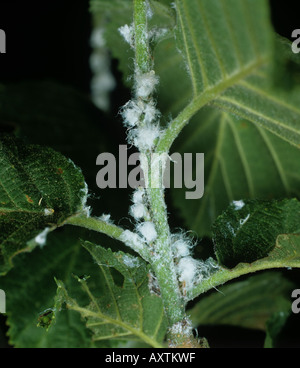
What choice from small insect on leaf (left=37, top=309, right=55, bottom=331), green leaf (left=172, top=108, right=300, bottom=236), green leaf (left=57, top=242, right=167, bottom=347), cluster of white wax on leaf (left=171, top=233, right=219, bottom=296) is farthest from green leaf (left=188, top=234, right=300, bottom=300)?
green leaf (left=172, top=108, right=300, bottom=236)

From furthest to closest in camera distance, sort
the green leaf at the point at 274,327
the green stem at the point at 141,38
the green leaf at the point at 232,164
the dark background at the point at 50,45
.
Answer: the dark background at the point at 50,45 < the green leaf at the point at 232,164 < the green leaf at the point at 274,327 < the green stem at the point at 141,38

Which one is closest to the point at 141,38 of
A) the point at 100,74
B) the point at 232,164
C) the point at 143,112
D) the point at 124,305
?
the point at 143,112

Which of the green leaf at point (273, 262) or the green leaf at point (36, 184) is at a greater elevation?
the green leaf at point (36, 184)

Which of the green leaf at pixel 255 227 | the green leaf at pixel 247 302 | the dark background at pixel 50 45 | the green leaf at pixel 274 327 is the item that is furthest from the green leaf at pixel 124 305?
the dark background at pixel 50 45

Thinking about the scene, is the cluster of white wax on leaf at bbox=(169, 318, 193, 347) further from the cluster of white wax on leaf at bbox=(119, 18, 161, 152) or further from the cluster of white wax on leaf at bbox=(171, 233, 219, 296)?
the cluster of white wax on leaf at bbox=(119, 18, 161, 152)

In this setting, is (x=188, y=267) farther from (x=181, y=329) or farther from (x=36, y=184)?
(x=36, y=184)

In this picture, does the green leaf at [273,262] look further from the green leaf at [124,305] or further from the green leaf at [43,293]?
the green leaf at [43,293]
